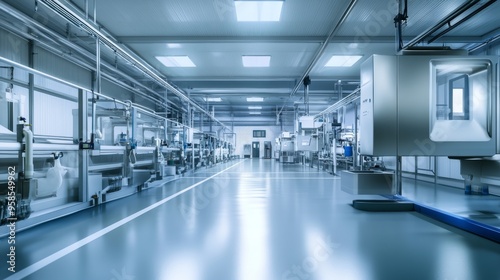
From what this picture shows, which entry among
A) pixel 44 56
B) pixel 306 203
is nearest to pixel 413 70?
pixel 306 203

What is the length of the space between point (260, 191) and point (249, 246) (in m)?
2.81

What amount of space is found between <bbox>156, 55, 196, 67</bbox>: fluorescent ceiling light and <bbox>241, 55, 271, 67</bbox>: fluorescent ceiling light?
1788 mm

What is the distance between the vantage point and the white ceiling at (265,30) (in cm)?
509

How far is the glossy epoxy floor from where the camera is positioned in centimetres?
167

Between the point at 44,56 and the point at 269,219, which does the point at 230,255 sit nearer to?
the point at 269,219

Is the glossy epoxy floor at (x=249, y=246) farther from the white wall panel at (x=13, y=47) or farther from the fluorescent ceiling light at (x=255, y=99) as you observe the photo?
the fluorescent ceiling light at (x=255, y=99)

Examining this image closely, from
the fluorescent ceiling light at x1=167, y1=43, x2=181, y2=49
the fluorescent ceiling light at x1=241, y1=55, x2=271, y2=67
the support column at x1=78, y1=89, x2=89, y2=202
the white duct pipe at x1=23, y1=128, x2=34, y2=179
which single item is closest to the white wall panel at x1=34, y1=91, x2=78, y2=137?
the fluorescent ceiling light at x1=167, y1=43, x2=181, y2=49

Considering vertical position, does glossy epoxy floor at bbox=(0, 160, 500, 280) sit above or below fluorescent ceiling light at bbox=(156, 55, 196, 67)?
below

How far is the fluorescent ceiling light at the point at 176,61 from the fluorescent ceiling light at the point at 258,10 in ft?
9.50

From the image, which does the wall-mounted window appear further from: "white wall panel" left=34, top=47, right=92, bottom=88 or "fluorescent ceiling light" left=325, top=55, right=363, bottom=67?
"white wall panel" left=34, top=47, right=92, bottom=88

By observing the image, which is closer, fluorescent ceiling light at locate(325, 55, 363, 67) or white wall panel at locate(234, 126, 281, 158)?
fluorescent ceiling light at locate(325, 55, 363, 67)

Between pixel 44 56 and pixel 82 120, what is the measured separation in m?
4.50

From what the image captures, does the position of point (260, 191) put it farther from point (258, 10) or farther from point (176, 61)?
point (176, 61)

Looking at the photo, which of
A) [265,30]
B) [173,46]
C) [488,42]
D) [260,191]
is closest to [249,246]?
[260,191]
